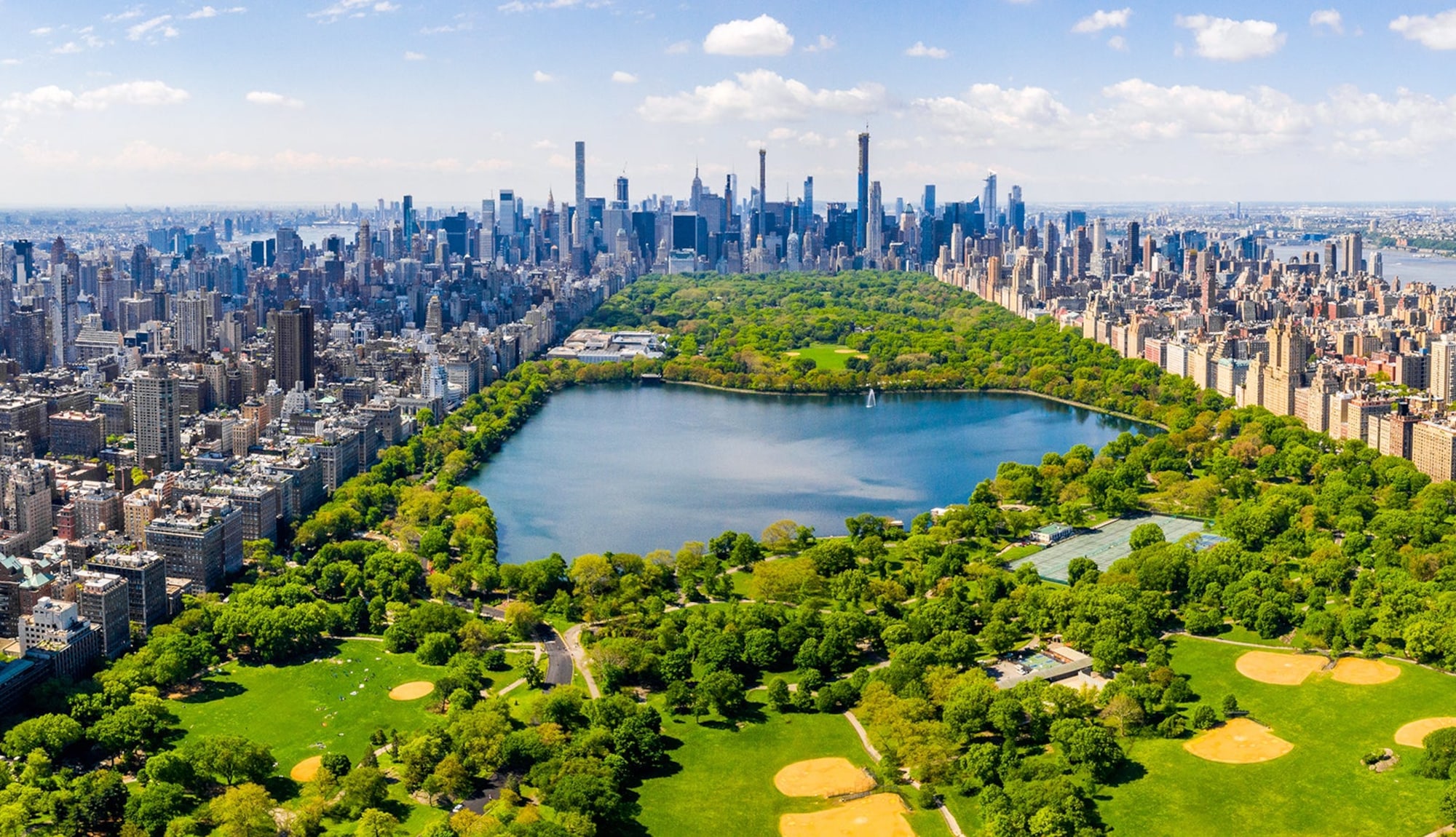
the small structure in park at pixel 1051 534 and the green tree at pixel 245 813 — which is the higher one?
the small structure in park at pixel 1051 534

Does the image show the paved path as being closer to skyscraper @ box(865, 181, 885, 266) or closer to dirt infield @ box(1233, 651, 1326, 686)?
dirt infield @ box(1233, 651, 1326, 686)

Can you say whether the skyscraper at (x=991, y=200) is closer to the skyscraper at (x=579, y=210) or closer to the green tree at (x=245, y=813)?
the skyscraper at (x=579, y=210)

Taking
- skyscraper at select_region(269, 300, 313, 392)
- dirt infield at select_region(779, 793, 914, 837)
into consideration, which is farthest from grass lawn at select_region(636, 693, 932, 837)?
skyscraper at select_region(269, 300, 313, 392)

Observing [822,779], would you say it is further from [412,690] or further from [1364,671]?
[1364,671]

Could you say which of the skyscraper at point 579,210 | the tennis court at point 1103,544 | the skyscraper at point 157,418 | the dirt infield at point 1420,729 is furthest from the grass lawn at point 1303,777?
the skyscraper at point 579,210

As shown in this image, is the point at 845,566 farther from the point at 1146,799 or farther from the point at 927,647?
the point at 1146,799

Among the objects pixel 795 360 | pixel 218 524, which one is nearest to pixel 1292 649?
pixel 218 524
